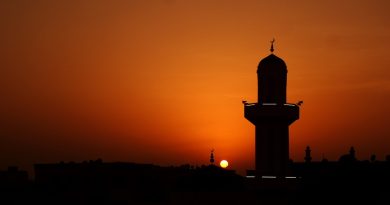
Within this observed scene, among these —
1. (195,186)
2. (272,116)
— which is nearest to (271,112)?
(272,116)

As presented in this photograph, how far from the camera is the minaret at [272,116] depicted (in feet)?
174

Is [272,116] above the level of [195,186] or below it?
above

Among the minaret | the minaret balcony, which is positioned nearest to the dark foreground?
the minaret

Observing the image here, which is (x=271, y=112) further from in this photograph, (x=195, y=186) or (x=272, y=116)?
(x=195, y=186)

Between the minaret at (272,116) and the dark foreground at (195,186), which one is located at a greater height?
the minaret at (272,116)

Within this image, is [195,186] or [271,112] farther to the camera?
[195,186]

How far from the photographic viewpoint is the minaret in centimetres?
5291

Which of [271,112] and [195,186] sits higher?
[271,112]

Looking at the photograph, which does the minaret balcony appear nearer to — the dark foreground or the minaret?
the minaret

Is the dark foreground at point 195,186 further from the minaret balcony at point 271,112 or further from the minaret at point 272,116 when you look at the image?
the minaret balcony at point 271,112

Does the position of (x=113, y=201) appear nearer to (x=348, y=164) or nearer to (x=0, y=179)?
(x=348, y=164)

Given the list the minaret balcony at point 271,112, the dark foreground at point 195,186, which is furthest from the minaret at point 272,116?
the dark foreground at point 195,186

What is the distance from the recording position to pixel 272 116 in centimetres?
5297

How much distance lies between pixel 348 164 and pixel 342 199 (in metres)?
4.00
